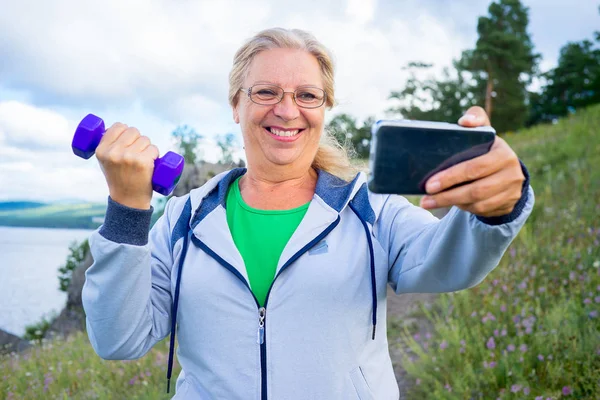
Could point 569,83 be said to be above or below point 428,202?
above

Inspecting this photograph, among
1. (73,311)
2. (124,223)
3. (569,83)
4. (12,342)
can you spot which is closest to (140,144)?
(124,223)

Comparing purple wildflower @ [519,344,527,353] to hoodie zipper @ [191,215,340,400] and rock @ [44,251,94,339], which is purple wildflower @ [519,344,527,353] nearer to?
hoodie zipper @ [191,215,340,400]

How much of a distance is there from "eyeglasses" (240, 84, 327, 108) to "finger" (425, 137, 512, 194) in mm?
1136

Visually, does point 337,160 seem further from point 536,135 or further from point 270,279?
point 536,135

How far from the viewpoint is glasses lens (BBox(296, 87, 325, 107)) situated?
2322 millimetres

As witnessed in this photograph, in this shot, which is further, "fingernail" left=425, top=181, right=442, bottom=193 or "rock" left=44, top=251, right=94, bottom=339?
"rock" left=44, top=251, right=94, bottom=339

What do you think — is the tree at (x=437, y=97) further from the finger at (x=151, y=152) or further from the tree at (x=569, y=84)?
the finger at (x=151, y=152)

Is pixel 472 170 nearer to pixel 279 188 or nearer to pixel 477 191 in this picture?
pixel 477 191

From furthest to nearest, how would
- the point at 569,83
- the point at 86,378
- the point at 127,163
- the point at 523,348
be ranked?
the point at 569,83 → the point at 86,378 → the point at 523,348 → the point at 127,163

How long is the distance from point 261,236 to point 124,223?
651mm

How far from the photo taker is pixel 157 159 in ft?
5.63

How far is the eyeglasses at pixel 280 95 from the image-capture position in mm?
2312

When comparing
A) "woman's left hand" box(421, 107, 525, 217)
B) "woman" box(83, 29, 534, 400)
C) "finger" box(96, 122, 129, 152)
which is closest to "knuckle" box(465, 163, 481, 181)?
"woman's left hand" box(421, 107, 525, 217)

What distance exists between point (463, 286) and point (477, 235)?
0.29 meters
